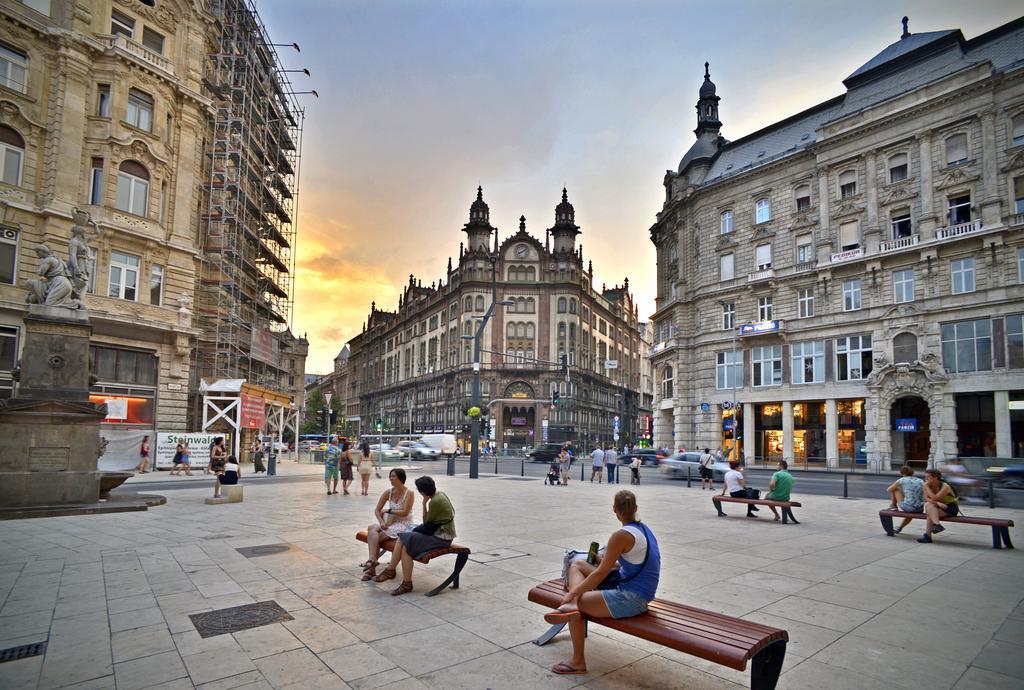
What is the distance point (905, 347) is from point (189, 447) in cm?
4057

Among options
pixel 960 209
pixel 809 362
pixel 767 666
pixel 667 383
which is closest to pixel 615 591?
pixel 767 666

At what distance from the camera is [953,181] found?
33.8 meters

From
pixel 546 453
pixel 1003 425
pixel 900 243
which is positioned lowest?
pixel 546 453

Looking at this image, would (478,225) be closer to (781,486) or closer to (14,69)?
(14,69)

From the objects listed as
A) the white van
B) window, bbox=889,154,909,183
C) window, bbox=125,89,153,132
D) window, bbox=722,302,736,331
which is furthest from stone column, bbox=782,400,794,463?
window, bbox=125,89,153,132

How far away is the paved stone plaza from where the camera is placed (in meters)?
4.50

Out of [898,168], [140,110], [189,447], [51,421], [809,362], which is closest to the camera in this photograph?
[51,421]

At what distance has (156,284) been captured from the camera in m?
28.8

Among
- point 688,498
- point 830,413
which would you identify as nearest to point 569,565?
point 688,498

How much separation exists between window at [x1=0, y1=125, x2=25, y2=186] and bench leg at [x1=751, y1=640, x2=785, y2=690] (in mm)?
32343

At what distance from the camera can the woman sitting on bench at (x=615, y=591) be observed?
4.52m

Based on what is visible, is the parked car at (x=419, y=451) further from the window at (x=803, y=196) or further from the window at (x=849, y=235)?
the window at (x=849, y=235)

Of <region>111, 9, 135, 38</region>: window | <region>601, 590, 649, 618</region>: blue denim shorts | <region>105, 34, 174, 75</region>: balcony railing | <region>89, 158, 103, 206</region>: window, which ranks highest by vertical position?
<region>111, 9, 135, 38</region>: window

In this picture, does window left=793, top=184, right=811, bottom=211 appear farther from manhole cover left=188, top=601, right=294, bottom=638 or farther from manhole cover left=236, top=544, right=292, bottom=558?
manhole cover left=188, top=601, right=294, bottom=638
